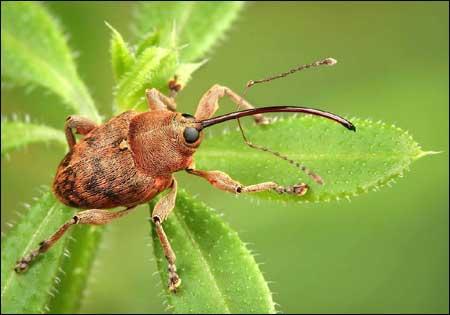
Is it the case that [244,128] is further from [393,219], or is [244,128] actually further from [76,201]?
[393,219]

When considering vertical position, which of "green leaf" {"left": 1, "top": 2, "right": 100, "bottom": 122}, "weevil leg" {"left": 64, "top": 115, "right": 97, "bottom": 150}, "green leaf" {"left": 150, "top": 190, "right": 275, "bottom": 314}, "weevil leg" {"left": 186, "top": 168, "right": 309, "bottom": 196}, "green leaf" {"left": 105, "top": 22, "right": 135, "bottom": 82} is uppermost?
"green leaf" {"left": 1, "top": 2, "right": 100, "bottom": 122}

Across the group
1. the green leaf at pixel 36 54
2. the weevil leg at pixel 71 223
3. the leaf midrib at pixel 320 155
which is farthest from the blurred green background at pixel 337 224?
the leaf midrib at pixel 320 155

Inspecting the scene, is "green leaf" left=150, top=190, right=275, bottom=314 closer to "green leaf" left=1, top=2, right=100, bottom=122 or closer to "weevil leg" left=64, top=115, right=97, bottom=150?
"weevil leg" left=64, top=115, right=97, bottom=150

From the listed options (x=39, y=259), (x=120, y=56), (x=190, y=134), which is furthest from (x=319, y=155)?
(x=39, y=259)

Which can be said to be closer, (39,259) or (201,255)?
(201,255)

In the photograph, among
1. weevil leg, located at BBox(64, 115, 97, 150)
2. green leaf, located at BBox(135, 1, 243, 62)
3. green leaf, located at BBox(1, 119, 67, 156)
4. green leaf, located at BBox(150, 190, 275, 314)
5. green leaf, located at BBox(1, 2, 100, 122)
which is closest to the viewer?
green leaf, located at BBox(150, 190, 275, 314)

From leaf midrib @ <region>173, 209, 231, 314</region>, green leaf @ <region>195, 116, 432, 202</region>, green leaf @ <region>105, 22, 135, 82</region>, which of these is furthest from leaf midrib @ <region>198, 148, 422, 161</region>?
green leaf @ <region>105, 22, 135, 82</region>

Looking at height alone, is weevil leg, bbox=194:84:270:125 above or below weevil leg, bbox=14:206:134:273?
above

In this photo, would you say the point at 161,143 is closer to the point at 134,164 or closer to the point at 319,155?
the point at 134,164
